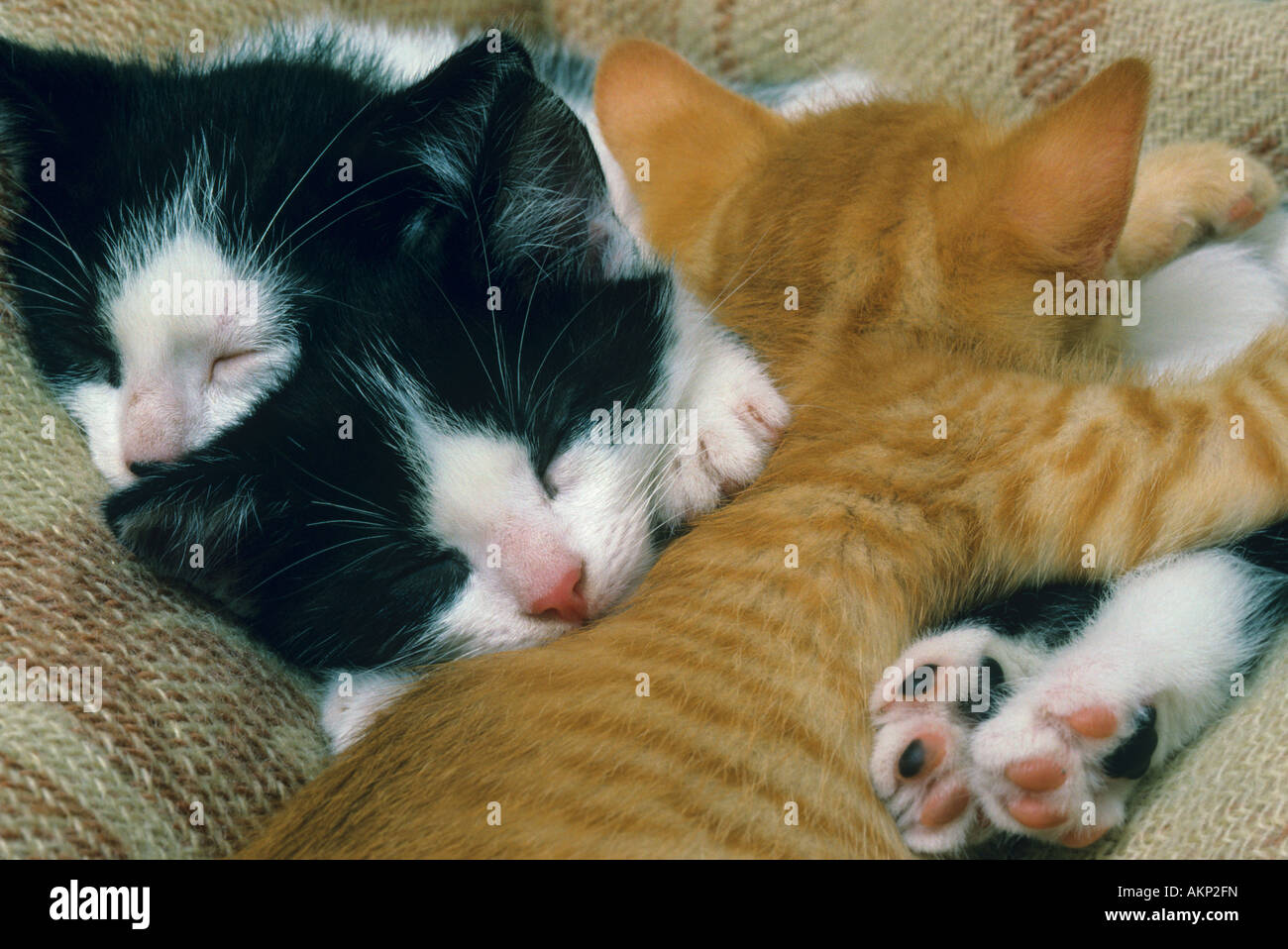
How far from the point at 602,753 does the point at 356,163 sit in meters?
0.52

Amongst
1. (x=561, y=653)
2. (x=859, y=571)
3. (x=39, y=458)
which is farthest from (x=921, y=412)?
(x=39, y=458)

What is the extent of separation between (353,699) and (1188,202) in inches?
37.0

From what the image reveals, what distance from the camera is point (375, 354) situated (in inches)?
33.8

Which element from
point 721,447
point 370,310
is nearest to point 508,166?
point 370,310

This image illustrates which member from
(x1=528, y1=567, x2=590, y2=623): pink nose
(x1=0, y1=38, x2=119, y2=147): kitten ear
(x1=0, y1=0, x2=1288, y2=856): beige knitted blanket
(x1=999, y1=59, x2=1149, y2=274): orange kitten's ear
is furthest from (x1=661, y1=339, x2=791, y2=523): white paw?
(x1=0, y1=38, x2=119, y2=147): kitten ear

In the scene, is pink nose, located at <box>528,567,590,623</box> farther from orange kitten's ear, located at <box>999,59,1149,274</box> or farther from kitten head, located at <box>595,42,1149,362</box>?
orange kitten's ear, located at <box>999,59,1149,274</box>

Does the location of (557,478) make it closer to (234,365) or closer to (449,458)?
(449,458)

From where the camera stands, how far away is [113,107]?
103cm

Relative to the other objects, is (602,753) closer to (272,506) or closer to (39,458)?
(272,506)

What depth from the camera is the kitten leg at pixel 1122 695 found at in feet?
2.26

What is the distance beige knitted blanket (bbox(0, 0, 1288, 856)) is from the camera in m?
0.68
